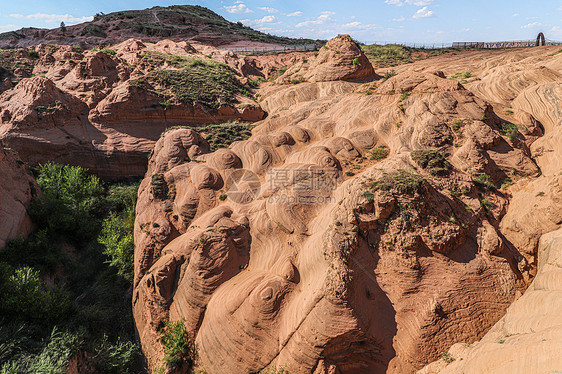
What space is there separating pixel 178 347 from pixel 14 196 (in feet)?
56.5

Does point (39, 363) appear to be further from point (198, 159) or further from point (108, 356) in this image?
point (198, 159)

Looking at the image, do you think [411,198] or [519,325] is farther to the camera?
[411,198]

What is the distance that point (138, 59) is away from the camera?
34.8 metres

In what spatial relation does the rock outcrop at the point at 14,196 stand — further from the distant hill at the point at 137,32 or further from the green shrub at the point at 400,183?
the distant hill at the point at 137,32

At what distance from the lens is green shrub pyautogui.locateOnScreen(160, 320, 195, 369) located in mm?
13477

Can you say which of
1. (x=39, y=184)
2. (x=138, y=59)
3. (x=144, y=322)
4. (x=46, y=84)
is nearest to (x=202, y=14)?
(x=138, y=59)

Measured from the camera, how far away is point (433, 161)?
50.2 ft

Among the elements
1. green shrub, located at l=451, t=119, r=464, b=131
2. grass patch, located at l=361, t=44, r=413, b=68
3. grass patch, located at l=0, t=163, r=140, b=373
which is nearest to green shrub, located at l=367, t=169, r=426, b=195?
green shrub, located at l=451, t=119, r=464, b=131

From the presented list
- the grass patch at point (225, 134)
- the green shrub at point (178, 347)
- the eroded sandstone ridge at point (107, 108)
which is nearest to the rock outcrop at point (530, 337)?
the green shrub at point (178, 347)

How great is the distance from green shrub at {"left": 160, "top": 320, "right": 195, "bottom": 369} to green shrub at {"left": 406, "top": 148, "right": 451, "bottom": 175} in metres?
15.5

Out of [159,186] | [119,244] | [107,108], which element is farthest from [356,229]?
[107,108]

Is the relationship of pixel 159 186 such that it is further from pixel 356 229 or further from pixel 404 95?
pixel 404 95

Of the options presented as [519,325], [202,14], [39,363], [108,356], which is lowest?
[108,356]

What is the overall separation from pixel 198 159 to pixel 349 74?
19.3 meters
